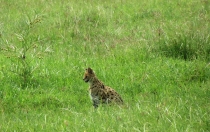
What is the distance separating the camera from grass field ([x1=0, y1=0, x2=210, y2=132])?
246 inches

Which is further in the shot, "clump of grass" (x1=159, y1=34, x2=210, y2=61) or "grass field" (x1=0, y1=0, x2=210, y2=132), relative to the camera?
"clump of grass" (x1=159, y1=34, x2=210, y2=61)

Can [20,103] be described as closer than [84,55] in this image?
Yes

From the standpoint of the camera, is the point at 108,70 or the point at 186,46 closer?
the point at 108,70

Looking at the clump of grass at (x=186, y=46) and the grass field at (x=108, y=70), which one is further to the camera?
the clump of grass at (x=186, y=46)

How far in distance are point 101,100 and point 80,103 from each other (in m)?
0.51

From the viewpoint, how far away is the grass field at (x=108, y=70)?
6.25 metres

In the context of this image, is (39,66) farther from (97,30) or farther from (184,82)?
(97,30)

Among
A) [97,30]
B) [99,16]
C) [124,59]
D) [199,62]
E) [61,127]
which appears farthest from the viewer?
[99,16]

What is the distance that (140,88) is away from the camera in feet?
27.0

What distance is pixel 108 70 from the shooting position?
29.9 ft

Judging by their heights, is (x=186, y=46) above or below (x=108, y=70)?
above

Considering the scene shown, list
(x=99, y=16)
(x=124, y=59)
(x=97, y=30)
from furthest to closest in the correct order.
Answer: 1. (x=99, y=16)
2. (x=97, y=30)
3. (x=124, y=59)

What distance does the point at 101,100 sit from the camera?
7301 millimetres

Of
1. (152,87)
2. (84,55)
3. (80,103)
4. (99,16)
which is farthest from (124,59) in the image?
(99,16)
